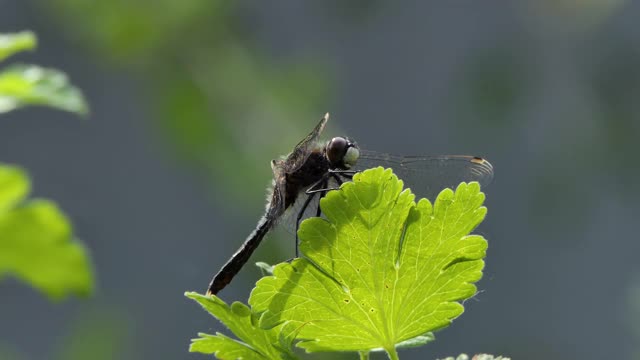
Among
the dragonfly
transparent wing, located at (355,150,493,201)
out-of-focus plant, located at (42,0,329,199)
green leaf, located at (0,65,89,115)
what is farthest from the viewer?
out-of-focus plant, located at (42,0,329,199)

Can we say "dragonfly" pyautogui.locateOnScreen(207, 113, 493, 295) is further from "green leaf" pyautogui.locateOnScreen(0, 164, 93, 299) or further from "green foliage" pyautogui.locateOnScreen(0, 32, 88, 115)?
"green leaf" pyautogui.locateOnScreen(0, 164, 93, 299)

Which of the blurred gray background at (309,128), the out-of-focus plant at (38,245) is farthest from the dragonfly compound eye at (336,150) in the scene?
the blurred gray background at (309,128)

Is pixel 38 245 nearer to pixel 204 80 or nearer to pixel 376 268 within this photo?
pixel 376 268

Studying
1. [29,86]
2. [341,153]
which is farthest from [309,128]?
[29,86]

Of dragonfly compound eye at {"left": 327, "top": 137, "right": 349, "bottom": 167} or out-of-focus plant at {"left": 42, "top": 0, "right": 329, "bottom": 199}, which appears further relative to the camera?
out-of-focus plant at {"left": 42, "top": 0, "right": 329, "bottom": 199}

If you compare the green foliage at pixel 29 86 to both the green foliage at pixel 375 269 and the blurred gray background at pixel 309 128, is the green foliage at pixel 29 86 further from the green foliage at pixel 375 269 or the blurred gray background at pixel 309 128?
the blurred gray background at pixel 309 128

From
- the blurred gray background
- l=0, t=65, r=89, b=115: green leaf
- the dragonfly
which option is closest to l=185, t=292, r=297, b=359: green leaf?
l=0, t=65, r=89, b=115: green leaf
